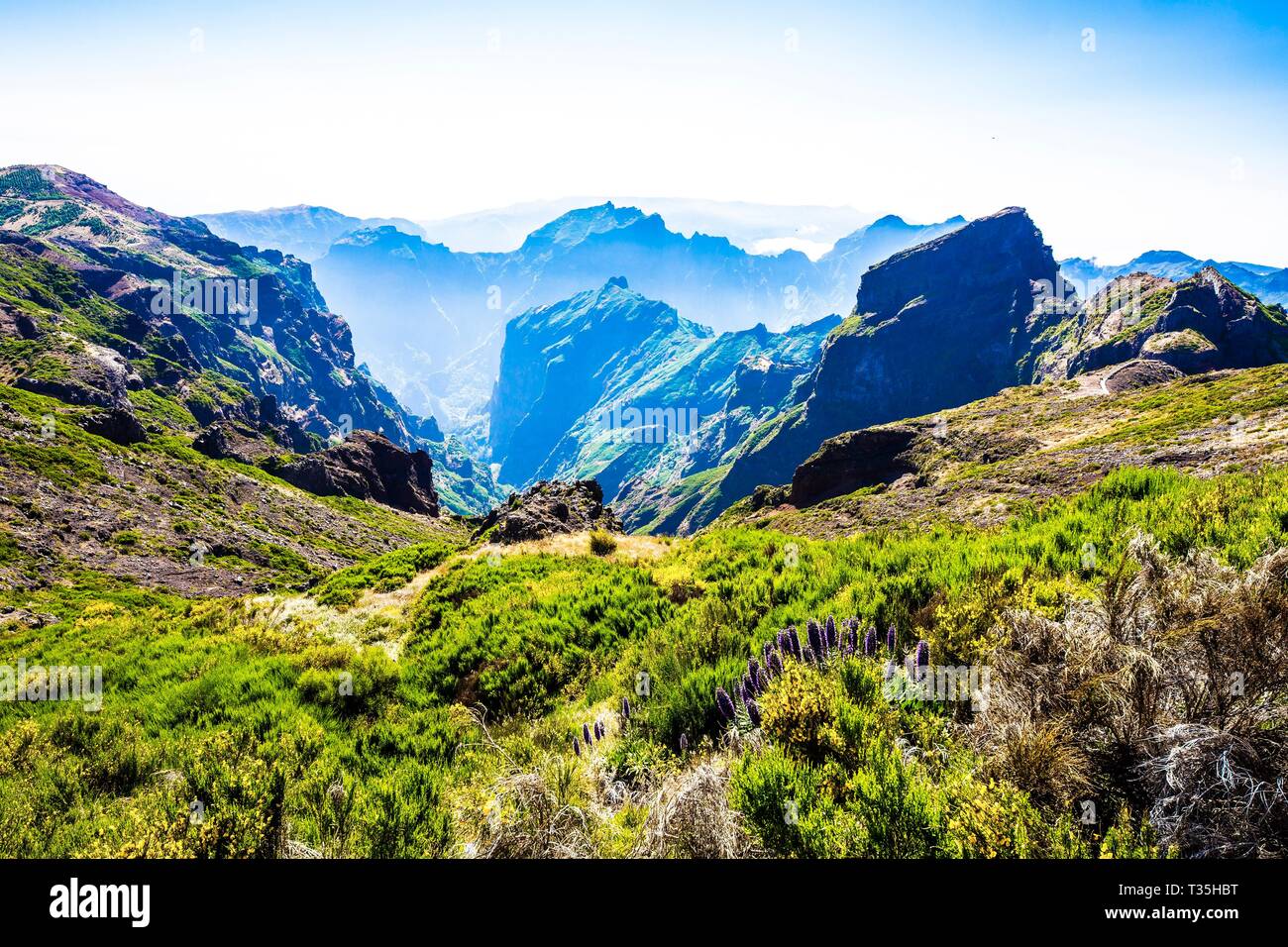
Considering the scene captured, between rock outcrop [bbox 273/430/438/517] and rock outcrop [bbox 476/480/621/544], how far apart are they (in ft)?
312

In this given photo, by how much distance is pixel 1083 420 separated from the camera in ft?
144

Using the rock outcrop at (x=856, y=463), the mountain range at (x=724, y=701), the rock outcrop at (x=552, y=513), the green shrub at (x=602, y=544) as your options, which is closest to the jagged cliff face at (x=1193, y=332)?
the rock outcrop at (x=856, y=463)

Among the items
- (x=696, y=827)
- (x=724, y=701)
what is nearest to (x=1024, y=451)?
(x=724, y=701)

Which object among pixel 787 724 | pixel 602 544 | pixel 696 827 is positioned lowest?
pixel 602 544

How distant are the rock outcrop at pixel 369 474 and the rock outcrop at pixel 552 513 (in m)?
95.2

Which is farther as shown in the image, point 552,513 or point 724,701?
point 552,513

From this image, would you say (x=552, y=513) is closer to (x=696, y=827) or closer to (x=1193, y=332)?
(x=696, y=827)

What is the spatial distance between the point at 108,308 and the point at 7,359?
113110 mm

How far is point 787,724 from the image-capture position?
4.19m

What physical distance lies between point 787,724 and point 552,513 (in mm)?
21838

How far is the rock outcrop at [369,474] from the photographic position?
110812mm

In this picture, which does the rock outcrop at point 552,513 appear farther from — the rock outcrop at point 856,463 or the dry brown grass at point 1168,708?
the rock outcrop at point 856,463
